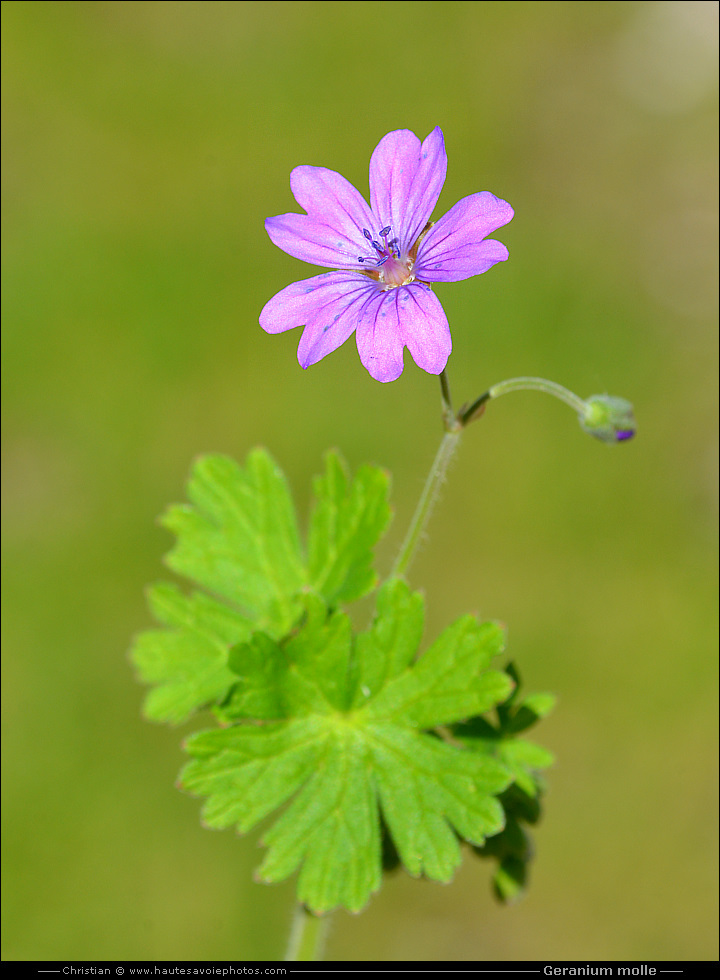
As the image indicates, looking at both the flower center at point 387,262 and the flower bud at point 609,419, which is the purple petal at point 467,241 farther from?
the flower bud at point 609,419

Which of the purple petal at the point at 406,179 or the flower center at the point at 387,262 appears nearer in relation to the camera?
the purple petal at the point at 406,179

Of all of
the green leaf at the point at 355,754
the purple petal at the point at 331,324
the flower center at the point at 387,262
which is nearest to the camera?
the purple petal at the point at 331,324

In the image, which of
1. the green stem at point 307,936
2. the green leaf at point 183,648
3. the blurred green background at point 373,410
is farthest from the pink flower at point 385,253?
the blurred green background at point 373,410

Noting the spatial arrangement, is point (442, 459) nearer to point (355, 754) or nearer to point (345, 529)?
point (345, 529)

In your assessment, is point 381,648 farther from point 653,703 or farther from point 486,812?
point 653,703

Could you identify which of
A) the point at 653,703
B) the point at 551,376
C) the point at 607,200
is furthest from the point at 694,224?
the point at 653,703

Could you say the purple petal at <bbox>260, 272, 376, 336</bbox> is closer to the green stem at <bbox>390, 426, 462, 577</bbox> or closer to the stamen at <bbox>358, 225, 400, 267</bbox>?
the stamen at <bbox>358, 225, 400, 267</bbox>
